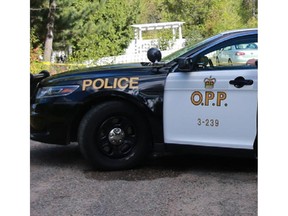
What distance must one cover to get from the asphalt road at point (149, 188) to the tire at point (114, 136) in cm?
14

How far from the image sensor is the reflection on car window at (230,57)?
4.12 metres

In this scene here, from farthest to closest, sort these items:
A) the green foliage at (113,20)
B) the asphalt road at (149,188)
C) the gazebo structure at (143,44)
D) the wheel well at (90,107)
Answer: the green foliage at (113,20), the gazebo structure at (143,44), the wheel well at (90,107), the asphalt road at (149,188)

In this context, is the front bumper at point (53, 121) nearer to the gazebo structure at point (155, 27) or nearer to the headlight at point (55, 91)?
the headlight at point (55, 91)

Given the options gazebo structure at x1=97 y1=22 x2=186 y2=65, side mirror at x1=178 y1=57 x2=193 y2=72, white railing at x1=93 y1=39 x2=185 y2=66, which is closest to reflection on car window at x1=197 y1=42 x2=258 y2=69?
side mirror at x1=178 y1=57 x2=193 y2=72

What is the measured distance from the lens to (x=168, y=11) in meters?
22.8

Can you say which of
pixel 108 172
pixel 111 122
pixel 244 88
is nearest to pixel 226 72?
pixel 244 88

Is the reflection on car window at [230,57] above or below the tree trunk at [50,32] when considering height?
below

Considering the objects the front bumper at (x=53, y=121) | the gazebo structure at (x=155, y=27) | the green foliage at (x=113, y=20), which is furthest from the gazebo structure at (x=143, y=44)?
the front bumper at (x=53, y=121)

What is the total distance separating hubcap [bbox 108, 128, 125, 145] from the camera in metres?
4.39

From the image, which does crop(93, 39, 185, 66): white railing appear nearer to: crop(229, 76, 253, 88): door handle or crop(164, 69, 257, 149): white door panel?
crop(164, 69, 257, 149): white door panel

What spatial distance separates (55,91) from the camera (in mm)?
4547
